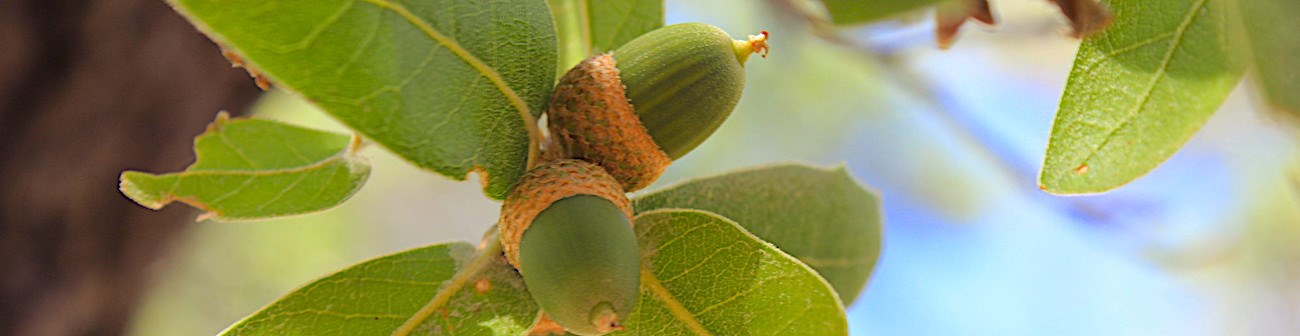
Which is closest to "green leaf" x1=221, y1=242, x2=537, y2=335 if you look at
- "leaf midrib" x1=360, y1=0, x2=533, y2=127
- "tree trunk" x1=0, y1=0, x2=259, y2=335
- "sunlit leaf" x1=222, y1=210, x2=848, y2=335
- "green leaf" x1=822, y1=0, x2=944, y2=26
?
"sunlit leaf" x1=222, y1=210, x2=848, y2=335

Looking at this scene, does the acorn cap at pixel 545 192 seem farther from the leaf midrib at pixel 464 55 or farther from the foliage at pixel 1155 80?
the foliage at pixel 1155 80

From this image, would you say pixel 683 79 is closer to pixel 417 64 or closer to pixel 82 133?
pixel 417 64

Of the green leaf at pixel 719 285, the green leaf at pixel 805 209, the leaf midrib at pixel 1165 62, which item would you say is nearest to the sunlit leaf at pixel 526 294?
the green leaf at pixel 719 285

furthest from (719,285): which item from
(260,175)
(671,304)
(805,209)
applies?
(260,175)

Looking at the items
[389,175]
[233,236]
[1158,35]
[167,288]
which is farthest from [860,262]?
[389,175]

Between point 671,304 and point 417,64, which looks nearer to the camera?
point 417,64

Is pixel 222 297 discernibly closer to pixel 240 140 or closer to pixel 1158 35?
pixel 240 140

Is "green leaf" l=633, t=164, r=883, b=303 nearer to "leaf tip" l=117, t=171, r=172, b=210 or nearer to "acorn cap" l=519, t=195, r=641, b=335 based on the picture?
"acorn cap" l=519, t=195, r=641, b=335
